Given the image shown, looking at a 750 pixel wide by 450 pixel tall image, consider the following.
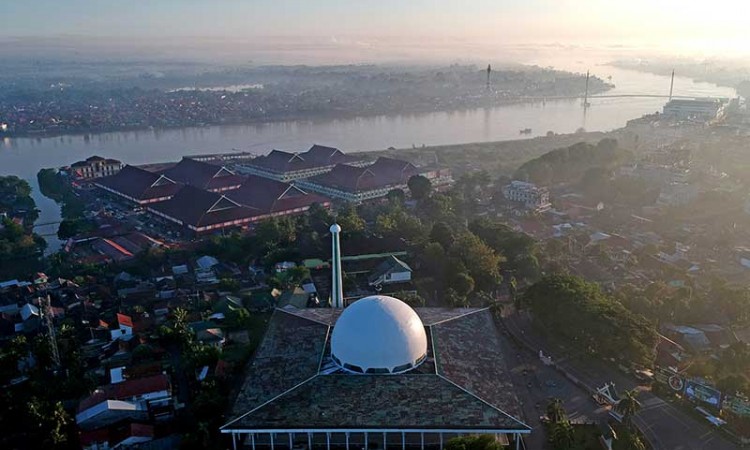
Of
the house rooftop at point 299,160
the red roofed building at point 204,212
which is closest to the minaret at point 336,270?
the red roofed building at point 204,212

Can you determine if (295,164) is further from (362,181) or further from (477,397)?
(477,397)

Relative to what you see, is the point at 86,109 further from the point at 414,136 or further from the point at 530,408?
the point at 530,408

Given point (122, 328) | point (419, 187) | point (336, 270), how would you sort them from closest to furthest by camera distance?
point (336, 270)
point (122, 328)
point (419, 187)

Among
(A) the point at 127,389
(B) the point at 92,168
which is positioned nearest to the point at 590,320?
(A) the point at 127,389

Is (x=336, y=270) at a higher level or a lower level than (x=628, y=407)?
higher

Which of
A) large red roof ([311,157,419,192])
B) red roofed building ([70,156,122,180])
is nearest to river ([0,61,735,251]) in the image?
red roofed building ([70,156,122,180])

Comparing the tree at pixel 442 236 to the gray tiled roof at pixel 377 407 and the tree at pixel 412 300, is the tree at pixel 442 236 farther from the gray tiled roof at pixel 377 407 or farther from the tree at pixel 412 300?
the gray tiled roof at pixel 377 407

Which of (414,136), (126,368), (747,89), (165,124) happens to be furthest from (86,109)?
(747,89)
